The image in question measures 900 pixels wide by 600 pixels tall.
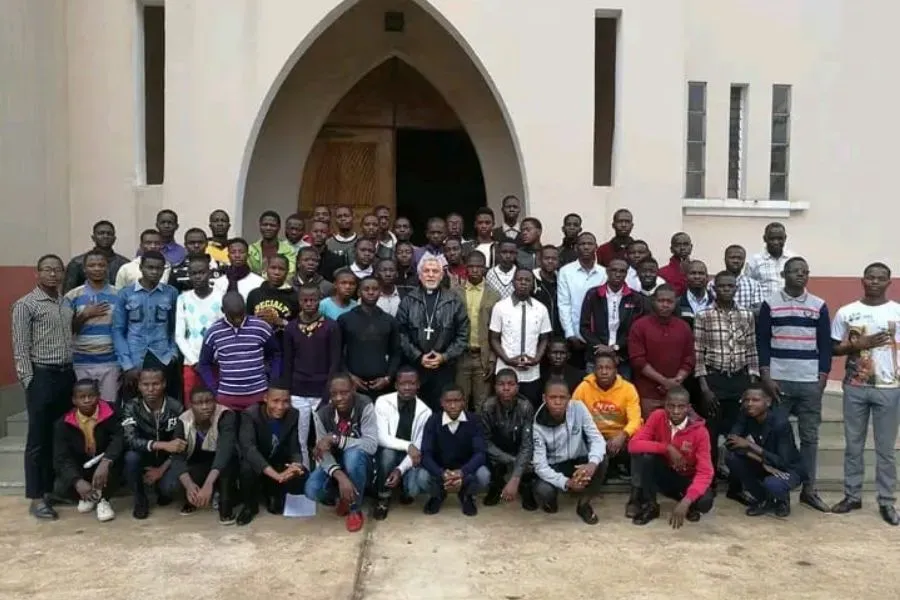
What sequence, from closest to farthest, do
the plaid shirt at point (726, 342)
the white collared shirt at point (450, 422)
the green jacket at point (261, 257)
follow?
the white collared shirt at point (450, 422) → the plaid shirt at point (726, 342) → the green jacket at point (261, 257)

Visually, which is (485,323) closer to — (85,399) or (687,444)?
(687,444)

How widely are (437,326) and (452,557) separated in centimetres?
172

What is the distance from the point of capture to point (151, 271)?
18.7 feet

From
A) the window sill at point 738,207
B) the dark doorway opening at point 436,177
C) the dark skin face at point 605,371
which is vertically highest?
the dark doorway opening at point 436,177

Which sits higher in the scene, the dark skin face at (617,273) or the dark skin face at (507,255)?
the dark skin face at (507,255)

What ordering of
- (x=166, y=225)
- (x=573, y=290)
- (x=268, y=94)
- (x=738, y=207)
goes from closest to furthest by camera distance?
(x=573, y=290)
(x=166, y=225)
(x=268, y=94)
(x=738, y=207)

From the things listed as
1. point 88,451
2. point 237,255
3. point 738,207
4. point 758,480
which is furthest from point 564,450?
point 738,207

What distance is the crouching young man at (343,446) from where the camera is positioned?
532 cm

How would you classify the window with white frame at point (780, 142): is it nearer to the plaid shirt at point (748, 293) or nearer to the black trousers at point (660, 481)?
the plaid shirt at point (748, 293)

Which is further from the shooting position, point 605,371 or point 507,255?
point 507,255

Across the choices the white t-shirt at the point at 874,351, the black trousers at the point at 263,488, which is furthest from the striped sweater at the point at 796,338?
the black trousers at the point at 263,488

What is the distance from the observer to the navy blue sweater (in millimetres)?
5520

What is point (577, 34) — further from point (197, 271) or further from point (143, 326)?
point (143, 326)

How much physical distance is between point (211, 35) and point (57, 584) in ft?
16.6
